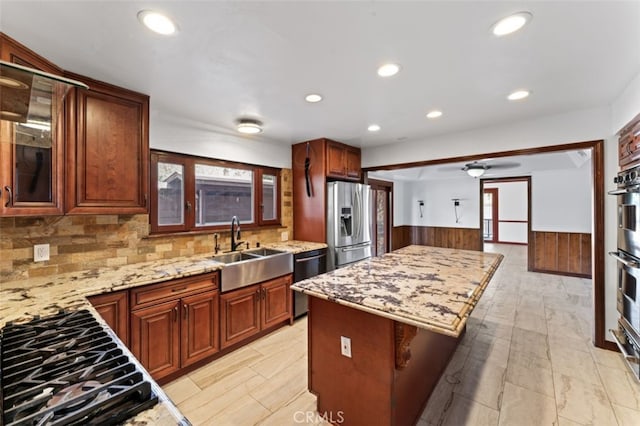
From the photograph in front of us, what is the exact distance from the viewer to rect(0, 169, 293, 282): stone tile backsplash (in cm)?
190

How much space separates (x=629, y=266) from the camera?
7.02ft

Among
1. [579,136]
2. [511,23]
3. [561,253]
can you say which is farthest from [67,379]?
[561,253]

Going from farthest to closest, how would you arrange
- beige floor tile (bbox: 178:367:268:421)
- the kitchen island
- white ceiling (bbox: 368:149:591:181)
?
white ceiling (bbox: 368:149:591:181) < beige floor tile (bbox: 178:367:268:421) < the kitchen island

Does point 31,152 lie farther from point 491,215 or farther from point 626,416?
point 491,215

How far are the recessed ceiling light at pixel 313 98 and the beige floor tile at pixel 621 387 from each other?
3.17 meters

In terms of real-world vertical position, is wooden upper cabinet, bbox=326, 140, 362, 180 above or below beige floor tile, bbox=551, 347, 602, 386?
above

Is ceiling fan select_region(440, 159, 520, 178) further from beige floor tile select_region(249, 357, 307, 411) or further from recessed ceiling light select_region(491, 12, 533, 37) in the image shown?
beige floor tile select_region(249, 357, 307, 411)

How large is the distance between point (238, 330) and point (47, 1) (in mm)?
2577

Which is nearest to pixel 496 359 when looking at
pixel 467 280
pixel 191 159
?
pixel 467 280

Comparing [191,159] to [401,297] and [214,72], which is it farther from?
[401,297]

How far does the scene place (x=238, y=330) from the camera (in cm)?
262

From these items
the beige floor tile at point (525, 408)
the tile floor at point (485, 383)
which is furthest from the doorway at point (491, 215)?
the beige floor tile at point (525, 408)

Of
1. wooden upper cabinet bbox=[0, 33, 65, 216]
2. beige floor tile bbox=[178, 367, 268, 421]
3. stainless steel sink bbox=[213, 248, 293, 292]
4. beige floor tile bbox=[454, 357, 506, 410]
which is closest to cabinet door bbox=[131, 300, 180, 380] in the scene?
beige floor tile bbox=[178, 367, 268, 421]

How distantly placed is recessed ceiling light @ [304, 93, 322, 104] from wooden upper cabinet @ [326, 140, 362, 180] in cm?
128
